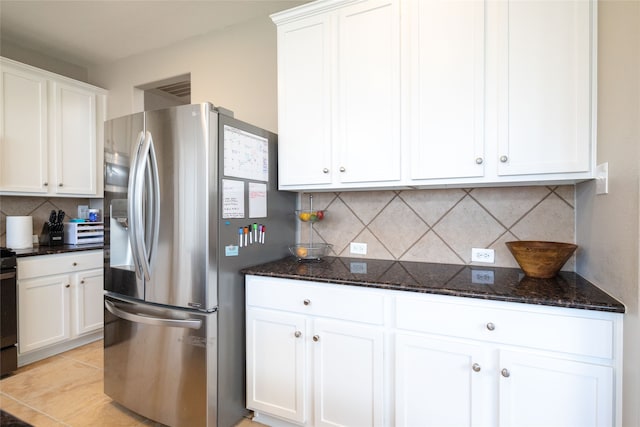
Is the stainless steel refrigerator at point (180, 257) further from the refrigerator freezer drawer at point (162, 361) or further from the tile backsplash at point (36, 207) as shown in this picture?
the tile backsplash at point (36, 207)

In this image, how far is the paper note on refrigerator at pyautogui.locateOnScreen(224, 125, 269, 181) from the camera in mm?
1748

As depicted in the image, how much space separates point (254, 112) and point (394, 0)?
136cm

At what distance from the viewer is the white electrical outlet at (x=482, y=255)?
188 cm

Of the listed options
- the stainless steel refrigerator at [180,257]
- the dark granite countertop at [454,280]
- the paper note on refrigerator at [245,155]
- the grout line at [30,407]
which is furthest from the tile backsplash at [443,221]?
the grout line at [30,407]

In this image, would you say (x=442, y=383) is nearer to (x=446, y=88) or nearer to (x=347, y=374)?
(x=347, y=374)

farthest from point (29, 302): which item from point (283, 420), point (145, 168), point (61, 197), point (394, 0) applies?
point (394, 0)

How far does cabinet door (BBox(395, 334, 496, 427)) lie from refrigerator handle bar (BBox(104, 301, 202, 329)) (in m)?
1.06

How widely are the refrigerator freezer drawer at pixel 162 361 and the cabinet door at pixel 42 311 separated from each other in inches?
43.2

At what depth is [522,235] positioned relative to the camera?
182 cm

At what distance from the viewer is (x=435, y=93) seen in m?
1.66

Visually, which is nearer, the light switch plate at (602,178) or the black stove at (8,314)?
the light switch plate at (602,178)

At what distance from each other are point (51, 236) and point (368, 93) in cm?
313

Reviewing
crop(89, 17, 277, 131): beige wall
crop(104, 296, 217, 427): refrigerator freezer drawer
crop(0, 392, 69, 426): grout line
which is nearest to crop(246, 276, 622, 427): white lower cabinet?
crop(104, 296, 217, 427): refrigerator freezer drawer

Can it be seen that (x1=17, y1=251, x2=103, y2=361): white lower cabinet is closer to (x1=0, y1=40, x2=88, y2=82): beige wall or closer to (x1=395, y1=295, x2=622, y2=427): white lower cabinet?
(x1=0, y1=40, x2=88, y2=82): beige wall
